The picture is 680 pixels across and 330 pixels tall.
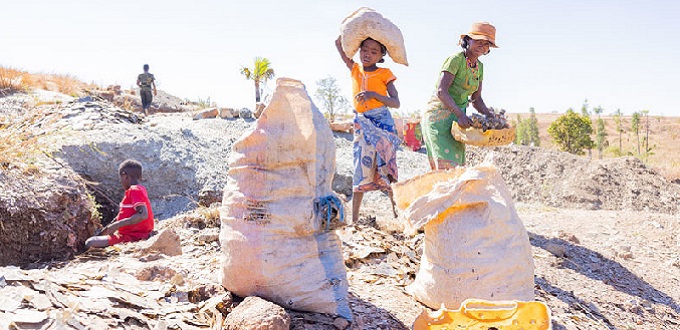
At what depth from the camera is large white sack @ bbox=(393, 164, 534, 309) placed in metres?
2.21

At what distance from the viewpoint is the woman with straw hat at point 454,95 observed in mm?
3229

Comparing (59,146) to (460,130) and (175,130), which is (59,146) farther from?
(460,130)

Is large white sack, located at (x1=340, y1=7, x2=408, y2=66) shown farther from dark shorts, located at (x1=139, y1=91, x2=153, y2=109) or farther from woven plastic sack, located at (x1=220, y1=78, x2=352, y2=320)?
dark shorts, located at (x1=139, y1=91, x2=153, y2=109)

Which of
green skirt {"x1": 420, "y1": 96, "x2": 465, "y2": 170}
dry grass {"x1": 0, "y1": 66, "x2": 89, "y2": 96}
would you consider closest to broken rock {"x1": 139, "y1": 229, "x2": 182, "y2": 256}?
green skirt {"x1": 420, "y1": 96, "x2": 465, "y2": 170}

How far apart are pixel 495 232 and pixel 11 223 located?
10.3 feet

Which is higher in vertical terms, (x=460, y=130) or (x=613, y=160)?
(x=460, y=130)

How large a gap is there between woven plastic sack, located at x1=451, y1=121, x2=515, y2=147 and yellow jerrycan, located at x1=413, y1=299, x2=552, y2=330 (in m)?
1.33

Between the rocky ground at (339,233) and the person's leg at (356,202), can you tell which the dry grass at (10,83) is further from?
the person's leg at (356,202)

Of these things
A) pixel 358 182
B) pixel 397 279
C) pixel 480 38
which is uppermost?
pixel 480 38

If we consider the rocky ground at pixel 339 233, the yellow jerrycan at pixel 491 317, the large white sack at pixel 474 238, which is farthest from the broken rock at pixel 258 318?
the large white sack at pixel 474 238

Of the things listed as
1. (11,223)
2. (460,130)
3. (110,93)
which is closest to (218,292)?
(460,130)

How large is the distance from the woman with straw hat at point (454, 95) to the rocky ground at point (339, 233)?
0.63 m

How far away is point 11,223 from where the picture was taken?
3.46m

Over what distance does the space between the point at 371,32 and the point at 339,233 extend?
1.27 metres
